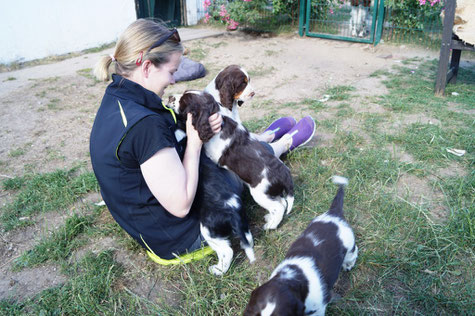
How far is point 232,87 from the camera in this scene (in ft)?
11.8

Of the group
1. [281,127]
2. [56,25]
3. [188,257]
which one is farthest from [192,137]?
[56,25]

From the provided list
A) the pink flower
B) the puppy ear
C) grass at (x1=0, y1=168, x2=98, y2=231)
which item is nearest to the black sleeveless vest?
grass at (x1=0, y1=168, x2=98, y2=231)

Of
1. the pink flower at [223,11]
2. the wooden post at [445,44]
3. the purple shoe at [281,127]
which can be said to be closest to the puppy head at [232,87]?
the purple shoe at [281,127]

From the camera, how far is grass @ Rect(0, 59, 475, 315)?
83.2 inches

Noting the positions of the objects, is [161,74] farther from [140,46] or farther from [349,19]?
[349,19]

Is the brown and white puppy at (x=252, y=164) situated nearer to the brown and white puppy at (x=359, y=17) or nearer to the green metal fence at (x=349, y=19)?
the green metal fence at (x=349, y=19)

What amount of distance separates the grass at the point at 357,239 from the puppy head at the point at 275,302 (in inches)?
21.6

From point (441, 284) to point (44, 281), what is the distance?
244 centimetres

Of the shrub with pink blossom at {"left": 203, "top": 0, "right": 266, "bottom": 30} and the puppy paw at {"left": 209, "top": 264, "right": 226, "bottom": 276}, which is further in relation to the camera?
the shrub with pink blossom at {"left": 203, "top": 0, "right": 266, "bottom": 30}

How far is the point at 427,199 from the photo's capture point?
292 cm

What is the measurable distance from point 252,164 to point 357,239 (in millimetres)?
895

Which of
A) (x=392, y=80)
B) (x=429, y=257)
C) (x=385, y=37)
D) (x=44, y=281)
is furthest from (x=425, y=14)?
(x=44, y=281)

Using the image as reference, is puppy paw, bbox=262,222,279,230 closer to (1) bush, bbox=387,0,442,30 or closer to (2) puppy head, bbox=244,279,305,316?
(2) puppy head, bbox=244,279,305,316

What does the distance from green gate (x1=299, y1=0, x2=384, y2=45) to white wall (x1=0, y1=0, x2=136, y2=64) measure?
4.73m
